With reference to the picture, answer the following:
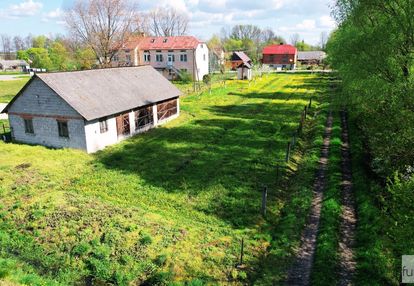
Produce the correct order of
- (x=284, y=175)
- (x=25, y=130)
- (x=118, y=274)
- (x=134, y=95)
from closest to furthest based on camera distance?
(x=118, y=274) → (x=284, y=175) → (x=25, y=130) → (x=134, y=95)

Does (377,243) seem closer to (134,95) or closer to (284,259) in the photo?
(284,259)

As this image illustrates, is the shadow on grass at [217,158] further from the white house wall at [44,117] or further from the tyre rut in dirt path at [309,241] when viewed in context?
the white house wall at [44,117]

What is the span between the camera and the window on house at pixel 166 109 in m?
33.5

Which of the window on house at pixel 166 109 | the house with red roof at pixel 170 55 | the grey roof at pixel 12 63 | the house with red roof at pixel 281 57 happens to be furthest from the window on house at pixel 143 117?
the grey roof at pixel 12 63

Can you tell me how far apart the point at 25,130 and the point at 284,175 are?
66.8 feet

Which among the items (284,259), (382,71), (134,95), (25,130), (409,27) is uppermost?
(409,27)

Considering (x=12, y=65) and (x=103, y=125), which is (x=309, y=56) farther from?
(x=12, y=65)

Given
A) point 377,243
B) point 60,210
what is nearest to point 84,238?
point 60,210

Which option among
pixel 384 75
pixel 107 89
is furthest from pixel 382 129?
pixel 107 89

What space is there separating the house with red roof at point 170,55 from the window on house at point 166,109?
101ft

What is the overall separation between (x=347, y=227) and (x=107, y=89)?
21227mm

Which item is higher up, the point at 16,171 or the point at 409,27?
the point at 409,27

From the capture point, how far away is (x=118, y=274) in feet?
39.5

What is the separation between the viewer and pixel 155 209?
54.6 feet
